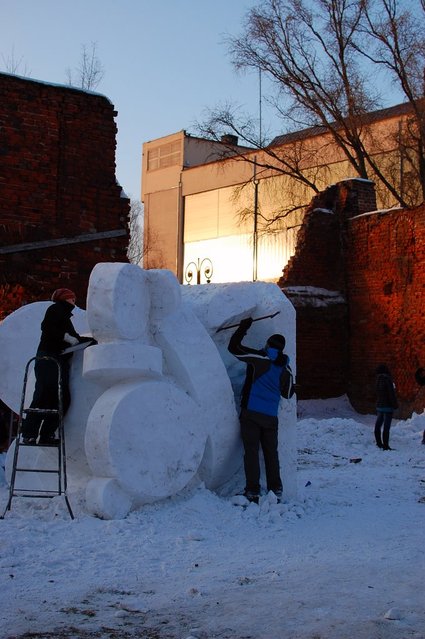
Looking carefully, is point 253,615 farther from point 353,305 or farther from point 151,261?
point 151,261

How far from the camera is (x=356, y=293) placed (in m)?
20.2

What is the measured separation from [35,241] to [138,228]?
31461mm

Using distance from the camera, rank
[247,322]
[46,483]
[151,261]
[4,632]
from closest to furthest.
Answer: [4,632] < [46,483] < [247,322] < [151,261]

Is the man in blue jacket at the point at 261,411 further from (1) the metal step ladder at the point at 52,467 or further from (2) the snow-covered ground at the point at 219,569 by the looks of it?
(1) the metal step ladder at the point at 52,467

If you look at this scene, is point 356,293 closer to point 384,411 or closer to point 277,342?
point 384,411

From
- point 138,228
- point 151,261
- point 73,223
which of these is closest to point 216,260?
point 151,261

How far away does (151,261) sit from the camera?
41.4 metres

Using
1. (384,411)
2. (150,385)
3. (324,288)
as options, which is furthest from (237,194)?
(150,385)

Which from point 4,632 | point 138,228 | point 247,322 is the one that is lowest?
point 4,632

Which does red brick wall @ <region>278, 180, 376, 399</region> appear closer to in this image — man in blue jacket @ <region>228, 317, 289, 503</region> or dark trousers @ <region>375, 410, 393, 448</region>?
dark trousers @ <region>375, 410, 393, 448</region>

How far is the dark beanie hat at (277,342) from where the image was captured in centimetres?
766

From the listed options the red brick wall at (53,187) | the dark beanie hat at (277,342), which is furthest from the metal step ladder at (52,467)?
the red brick wall at (53,187)

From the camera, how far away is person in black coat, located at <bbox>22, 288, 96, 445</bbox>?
6.91m

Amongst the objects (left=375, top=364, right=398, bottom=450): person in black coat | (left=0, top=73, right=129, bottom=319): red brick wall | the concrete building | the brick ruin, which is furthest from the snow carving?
the concrete building
